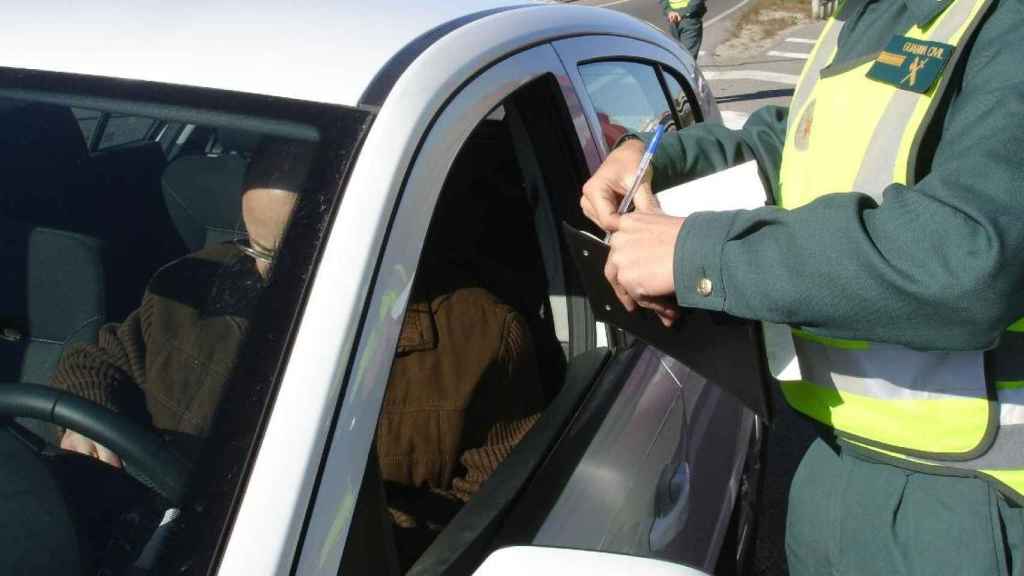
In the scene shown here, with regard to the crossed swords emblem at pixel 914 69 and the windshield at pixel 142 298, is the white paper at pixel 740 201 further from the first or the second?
the windshield at pixel 142 298

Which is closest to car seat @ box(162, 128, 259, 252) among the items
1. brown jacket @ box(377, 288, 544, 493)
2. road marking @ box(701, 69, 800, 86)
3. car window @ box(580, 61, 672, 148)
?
brown jacket @ box(377, 288, 544, 493)

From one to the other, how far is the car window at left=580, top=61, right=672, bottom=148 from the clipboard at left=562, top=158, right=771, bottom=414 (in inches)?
24.7

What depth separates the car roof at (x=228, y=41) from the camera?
51.7 inches

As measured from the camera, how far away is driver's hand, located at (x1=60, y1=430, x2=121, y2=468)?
3.91 ft

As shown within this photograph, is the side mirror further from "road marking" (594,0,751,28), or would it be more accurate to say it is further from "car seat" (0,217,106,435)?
"road marking" (594,0,751,28)

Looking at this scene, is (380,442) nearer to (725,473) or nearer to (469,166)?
(469,166)

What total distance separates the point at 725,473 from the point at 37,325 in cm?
142

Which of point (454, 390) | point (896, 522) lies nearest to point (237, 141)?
point (454, 390)

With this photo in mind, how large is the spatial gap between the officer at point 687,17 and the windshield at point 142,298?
9.79 m

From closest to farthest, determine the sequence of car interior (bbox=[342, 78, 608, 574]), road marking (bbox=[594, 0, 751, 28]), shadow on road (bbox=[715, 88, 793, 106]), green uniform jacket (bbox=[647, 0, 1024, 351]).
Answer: green uniform jacket (bbox=[647, 0, 1024, 351])
car interior (bbox=[342, 78, 608, 574])
shadow on road (bbox=[715, 88, 793, 106])
road marking (bbox=[594, 0, 751, 28])

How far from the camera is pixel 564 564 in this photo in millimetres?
1104

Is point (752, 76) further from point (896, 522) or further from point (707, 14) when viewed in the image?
point (896, 522)

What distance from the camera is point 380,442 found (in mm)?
1729

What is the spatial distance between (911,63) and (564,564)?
2.49 ft
